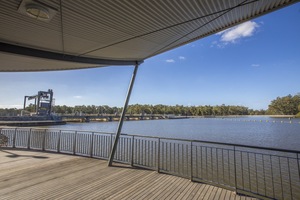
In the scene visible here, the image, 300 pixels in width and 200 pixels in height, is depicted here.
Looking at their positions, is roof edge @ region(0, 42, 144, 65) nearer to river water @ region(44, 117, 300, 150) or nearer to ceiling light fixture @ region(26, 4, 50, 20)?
ceiling light fixture @ region(26, 4, 50, 20)

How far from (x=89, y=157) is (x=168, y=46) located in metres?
5.08

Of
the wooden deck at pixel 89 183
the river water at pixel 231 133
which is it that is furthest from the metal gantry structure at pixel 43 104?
the wooden deck at pixel 89 183

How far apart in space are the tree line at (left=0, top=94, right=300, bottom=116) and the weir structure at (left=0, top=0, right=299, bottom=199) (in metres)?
87.5

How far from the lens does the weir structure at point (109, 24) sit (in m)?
2.67

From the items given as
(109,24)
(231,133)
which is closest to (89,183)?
(109,24)

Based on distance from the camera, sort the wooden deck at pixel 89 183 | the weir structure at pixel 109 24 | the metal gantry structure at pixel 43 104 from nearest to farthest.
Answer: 1. the weir structure at pixel 109 24
2. the wooden deck at pixel 89 183
3. the metal gantry structure at pixel 43 104

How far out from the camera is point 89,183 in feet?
14.7

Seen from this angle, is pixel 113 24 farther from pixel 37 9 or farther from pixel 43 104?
pixel 43 104

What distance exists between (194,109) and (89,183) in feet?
421

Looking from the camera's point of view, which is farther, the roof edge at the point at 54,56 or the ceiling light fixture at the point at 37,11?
the roof edge at the point at 54,56

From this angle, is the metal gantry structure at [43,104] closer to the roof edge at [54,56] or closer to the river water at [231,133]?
the river water at [231,133]

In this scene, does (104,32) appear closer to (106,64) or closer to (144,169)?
(106,64)

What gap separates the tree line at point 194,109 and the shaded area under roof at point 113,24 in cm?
8752

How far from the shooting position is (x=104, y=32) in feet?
11.9
